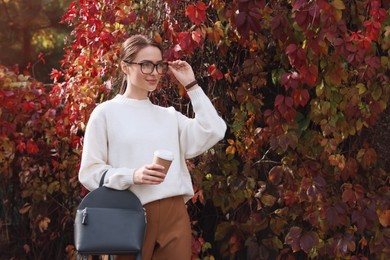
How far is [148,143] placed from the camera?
3537 mm

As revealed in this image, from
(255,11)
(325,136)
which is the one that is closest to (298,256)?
(325,136)

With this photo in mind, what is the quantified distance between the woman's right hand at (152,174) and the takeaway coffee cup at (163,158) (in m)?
0.02

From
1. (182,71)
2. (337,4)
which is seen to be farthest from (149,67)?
(337,4)

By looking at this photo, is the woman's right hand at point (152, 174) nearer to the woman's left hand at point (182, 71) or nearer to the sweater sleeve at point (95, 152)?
the sweater sleeve at point (95, 152)

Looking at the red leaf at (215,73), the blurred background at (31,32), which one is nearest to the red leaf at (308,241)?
the red leaf at (215,73)

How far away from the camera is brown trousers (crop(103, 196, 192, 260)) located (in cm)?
350

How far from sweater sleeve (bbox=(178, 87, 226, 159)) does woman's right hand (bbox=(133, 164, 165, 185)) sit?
1.18 feet

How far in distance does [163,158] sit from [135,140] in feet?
0.91

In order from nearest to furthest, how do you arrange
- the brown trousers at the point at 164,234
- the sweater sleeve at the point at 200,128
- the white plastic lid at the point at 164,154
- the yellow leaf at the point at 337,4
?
the white plastic lid at the point at 164,154, the brown trousers at the point at 164,234, the sweater sleeve at the point at 200,128, the yellow leaf at the point at 337,4

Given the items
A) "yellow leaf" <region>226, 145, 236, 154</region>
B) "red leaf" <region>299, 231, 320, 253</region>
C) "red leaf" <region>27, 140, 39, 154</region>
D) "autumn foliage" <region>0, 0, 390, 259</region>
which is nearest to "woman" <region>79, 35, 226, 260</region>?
"autumn foliage" <region>0, 0, 390, 259</region>

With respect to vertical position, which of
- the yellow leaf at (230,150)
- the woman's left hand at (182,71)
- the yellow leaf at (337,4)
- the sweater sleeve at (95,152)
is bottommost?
the yellow leaf at (230,150)

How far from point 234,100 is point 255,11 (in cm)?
115

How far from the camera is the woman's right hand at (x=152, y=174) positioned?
3.31 meters

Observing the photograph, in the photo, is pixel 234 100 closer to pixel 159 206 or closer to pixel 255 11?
pixel 255 11
